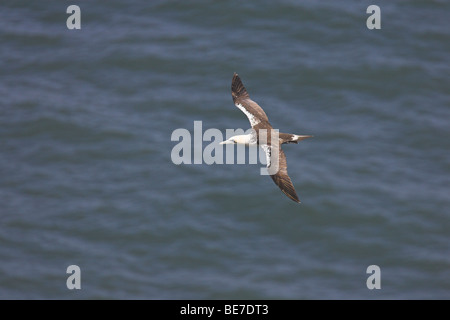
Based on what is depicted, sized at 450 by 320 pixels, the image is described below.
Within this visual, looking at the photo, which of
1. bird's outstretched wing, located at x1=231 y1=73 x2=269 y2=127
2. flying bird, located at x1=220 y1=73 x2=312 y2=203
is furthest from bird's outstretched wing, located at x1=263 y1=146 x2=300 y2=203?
bird's outstretched wing, located at x1=231 y1=73 x2=269 y2=127

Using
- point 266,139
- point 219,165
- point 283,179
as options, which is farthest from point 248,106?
point 219,165

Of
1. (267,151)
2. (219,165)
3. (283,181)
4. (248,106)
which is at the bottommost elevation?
(283,181)

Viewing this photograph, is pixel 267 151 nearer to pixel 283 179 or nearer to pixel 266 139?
pixel 266 139

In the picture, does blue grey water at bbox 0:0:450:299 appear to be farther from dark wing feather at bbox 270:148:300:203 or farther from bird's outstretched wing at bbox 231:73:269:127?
dark wing feather at bbox 270:148:300:203

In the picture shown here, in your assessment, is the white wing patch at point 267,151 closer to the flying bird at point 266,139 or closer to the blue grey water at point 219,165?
the flying bird at point 266,139

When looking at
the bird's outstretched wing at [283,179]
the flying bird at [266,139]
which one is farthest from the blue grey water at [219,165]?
the bird's outstretched wing at [283,179]
